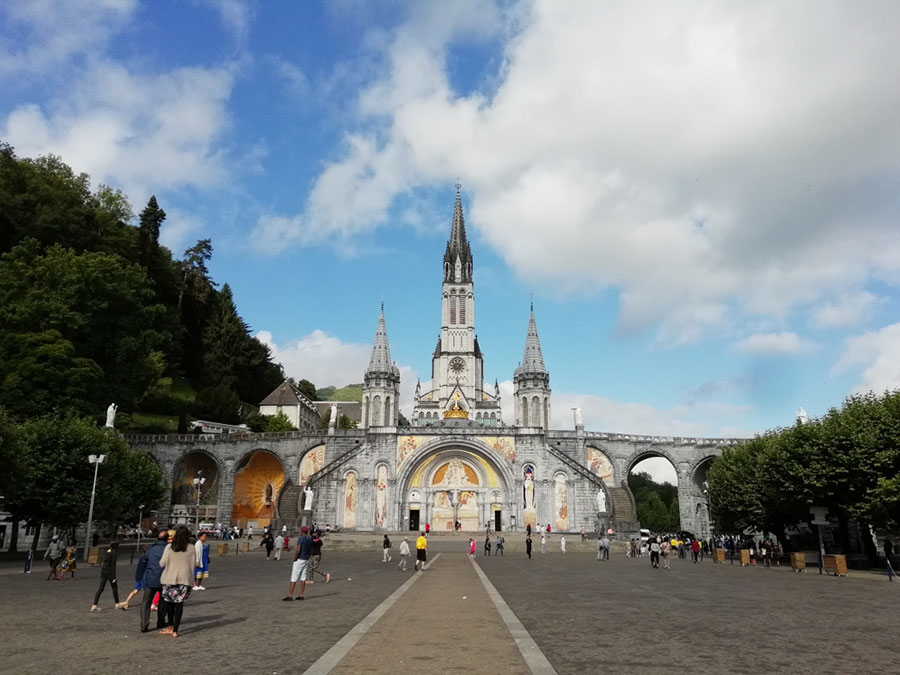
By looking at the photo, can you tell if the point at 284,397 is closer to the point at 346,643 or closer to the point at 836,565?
the point at 836,565

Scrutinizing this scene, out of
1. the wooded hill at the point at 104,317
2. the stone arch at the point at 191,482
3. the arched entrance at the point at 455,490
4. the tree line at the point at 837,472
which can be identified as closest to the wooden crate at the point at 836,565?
the tree line at the point at 837,472

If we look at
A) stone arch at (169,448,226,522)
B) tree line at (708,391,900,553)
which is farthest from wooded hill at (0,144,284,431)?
tree line at (708,391,900,553)

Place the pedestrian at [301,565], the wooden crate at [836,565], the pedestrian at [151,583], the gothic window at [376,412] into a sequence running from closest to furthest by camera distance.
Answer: the pedestrian at [151,583] → the pedestrian at [301,565] → the wooden crate at [836,565] → the gothic window at [376,412]

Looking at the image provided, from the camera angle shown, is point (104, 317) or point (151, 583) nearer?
point (151, 583)

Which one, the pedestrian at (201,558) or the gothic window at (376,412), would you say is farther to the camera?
the gothic window at (376,412)

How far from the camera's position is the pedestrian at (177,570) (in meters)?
8.30

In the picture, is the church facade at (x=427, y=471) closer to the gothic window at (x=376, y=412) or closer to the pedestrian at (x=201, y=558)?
the gothic window at (x=376, y=412)

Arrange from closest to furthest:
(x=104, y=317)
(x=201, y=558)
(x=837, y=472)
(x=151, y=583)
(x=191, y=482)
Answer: (x=151, y=583) → (x=201, y=558) → (x=837, y=472) → (x=104, y=317) → (x=191, y=482)

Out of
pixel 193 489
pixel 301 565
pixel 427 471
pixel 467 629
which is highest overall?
pixel 427 471

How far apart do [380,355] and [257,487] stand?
50.3 ft

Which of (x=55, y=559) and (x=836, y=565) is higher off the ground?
(x=55, y=559)

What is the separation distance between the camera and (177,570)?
8312 mm

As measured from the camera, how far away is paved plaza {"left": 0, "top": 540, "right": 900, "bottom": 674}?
22.9 ft

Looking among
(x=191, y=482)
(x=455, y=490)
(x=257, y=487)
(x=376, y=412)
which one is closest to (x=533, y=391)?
(x=455, y=490)
